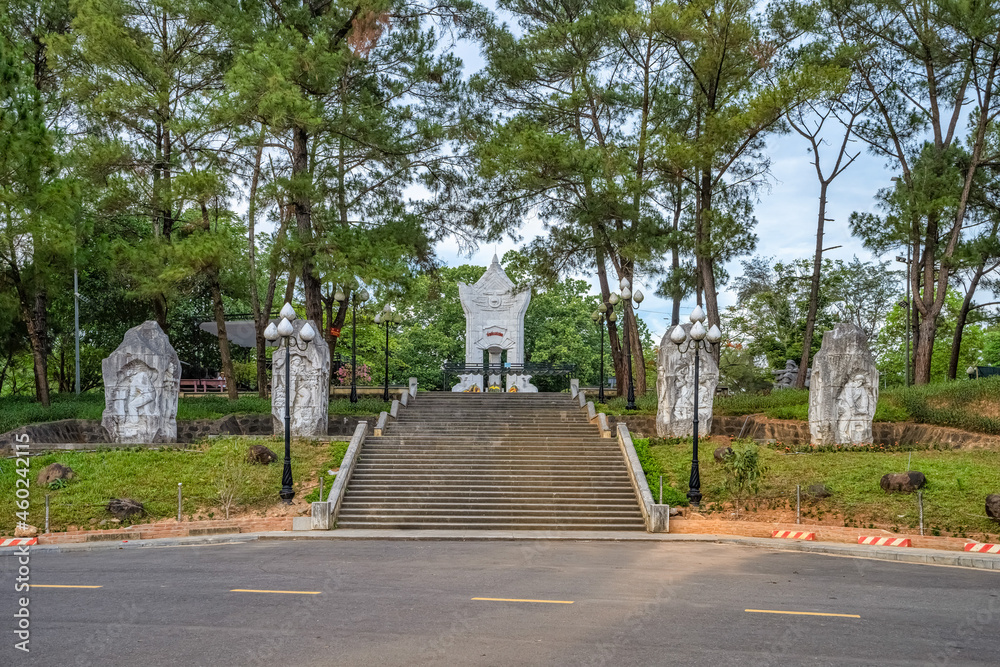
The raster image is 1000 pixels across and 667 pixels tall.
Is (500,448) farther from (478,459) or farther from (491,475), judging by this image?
(491,475)

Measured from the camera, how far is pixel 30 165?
70.4 ft

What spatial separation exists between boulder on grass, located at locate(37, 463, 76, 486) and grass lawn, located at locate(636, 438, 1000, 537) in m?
12.8

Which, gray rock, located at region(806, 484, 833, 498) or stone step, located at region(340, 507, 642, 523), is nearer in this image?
gray rock, located at region(806, 484, 833, 498)

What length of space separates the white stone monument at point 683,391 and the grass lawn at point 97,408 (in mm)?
8455

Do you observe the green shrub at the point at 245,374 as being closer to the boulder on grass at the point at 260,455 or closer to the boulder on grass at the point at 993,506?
the boulder on grass at the point at 260,455

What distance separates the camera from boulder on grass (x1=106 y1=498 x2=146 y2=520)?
1552 cm

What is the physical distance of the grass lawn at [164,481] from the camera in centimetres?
1578

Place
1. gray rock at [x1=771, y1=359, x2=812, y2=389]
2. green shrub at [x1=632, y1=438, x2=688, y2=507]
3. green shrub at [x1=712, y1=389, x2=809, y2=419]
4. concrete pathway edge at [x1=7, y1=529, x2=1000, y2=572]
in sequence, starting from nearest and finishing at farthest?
concrete pathway edge at [x1=7, y1=529, x2=1000, y2=572] < green shrub at [x1=632, y1=438, x2=688, y2=507] < green shrub at [x1=712, y1=389, x2=809, y2=419] < gray rock at [x1=771, y1=359, x2=812, y2=389]

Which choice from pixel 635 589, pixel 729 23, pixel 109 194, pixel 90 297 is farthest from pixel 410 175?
pixel 635 589

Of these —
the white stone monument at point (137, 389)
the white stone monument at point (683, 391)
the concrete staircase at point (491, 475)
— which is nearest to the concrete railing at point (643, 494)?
the concrete staircase at point (491, 475)

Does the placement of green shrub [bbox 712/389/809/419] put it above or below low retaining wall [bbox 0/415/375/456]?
above

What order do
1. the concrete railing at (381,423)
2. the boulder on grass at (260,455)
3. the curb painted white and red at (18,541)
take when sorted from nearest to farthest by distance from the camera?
the curb painted white and red at (18,541)
the boulder on grass at (260,455)
the concrete railing at (381,423)

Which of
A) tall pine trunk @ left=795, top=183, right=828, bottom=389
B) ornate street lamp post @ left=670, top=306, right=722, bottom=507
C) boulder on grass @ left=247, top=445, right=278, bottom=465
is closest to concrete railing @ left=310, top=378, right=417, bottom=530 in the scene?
boulder on grass @ left=247, top=445, right=278, bottom=465

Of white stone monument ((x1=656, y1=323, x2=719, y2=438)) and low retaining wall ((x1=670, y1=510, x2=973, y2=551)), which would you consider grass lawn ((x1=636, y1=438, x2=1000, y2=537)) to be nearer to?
low retaining wall ((x1=670, y1=510, x2=973, y2=551))
